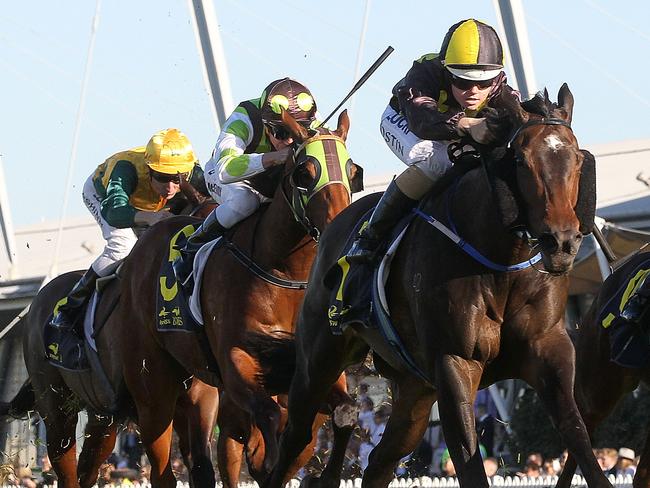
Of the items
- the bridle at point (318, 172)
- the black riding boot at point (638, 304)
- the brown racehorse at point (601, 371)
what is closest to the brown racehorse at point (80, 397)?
the bridle at point (318, 172)

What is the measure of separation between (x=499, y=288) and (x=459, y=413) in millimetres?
512

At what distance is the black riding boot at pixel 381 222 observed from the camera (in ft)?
20.9

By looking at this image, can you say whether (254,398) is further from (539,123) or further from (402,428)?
(539,123)

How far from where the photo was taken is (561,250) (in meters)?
5.29

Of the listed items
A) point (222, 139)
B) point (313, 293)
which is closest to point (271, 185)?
point (222, 139)

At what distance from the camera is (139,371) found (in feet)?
27.7

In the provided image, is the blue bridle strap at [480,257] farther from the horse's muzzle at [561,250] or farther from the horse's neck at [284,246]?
the horse's neck at [284,246]

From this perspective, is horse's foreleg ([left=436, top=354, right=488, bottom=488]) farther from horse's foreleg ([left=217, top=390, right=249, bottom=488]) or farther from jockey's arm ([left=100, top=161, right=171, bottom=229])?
jockey's arm ([left=100, top=161, right=171, bottom=229])

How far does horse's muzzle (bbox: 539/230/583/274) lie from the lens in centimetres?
528

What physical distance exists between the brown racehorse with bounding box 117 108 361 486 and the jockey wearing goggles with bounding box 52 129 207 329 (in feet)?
3.28

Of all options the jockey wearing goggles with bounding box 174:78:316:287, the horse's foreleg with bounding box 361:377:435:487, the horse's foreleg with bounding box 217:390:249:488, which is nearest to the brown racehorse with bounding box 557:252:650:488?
the horse's foreleg with bounding box 361:377:435:487

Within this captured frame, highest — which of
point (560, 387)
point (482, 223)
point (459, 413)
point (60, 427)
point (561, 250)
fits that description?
point (561, 250)

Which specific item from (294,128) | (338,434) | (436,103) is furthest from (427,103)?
(338,434)

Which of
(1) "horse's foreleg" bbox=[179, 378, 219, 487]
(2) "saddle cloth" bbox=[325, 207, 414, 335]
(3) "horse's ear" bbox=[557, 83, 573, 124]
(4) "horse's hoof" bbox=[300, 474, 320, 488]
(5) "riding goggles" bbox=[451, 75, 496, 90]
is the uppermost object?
(3) "horse's ear" bbox=[557, 83, 573, 124]
